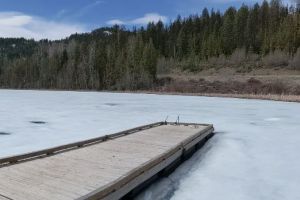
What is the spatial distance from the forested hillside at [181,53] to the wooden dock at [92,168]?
175 ft

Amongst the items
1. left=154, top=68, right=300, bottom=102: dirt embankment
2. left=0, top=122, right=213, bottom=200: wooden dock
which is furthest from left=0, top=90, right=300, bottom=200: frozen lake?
left=154, top=68, right=300, bottom=102: dirt embankment

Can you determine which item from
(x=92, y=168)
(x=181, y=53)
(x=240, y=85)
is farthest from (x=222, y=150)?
(x=181, y=53)

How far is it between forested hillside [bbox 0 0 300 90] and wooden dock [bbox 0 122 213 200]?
53417 millimetres

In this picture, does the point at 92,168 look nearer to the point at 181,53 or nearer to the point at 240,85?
the point at 240,85

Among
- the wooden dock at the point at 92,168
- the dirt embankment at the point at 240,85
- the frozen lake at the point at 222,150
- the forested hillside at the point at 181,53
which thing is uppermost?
the forested hillside at the point at 181,53

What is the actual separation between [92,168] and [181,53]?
272 feet

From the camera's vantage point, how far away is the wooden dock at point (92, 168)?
565 cm

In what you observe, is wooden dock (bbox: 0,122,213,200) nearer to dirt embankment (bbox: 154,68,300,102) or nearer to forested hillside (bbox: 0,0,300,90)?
dirt embankment (bbox: 154,68,300,102)

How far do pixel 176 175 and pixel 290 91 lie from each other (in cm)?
3892

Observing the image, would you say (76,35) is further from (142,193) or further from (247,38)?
(142,193)

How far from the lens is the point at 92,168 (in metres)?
7.09

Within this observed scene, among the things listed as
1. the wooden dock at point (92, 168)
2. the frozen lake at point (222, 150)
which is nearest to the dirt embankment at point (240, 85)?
the frozen lake at point (222, 150)

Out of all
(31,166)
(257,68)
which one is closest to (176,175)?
(31,166)

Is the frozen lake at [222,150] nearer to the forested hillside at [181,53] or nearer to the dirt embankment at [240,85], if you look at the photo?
the dirt embankment at [240,85]
